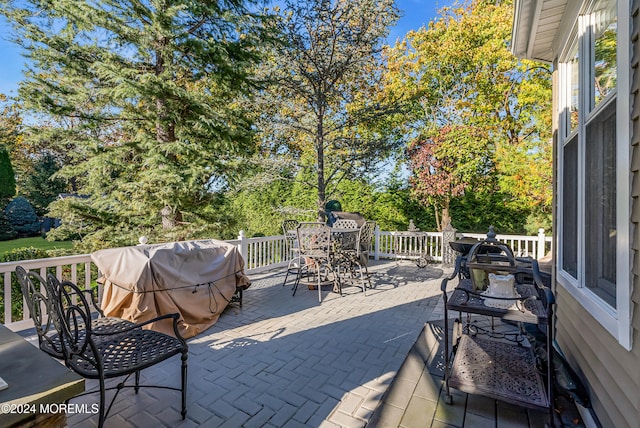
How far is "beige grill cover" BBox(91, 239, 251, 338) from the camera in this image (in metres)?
3.22

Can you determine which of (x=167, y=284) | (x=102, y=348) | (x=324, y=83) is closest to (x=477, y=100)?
(x=324, y=83)

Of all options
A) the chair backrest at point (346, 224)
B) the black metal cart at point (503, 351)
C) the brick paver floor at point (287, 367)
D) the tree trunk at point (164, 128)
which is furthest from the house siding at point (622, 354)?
the tree trunk at point (164, 128)

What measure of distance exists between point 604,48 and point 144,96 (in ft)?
24.1

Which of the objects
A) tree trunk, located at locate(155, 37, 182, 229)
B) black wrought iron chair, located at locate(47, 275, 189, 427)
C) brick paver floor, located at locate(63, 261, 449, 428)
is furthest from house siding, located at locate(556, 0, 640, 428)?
tree trunk, located at locate(155, 37, 182, 229)

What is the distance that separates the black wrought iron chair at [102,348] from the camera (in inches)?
69.7

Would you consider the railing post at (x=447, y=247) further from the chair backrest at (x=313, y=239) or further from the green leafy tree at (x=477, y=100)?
the chair backrest at (x=313, y=239)

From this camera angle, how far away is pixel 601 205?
179 centimetres

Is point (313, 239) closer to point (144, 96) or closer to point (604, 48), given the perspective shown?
point (604, 48)

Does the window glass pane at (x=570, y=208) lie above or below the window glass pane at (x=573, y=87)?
below

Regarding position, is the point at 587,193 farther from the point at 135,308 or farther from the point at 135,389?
the point at 135,308

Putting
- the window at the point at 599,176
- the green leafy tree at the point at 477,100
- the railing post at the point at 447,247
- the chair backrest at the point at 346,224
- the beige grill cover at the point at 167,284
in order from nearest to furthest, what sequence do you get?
the window at the point at 599,176, the beige grill cover at the point at 167,284, the chair backrest at the point at 346,224, the railing post at the point at 447,247, the green leafy tree at the point at 477,100

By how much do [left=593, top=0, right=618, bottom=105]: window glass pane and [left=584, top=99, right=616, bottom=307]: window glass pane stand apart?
0.14m

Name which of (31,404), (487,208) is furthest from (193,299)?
(487,208)

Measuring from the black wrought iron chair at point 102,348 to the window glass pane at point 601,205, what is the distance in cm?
260
